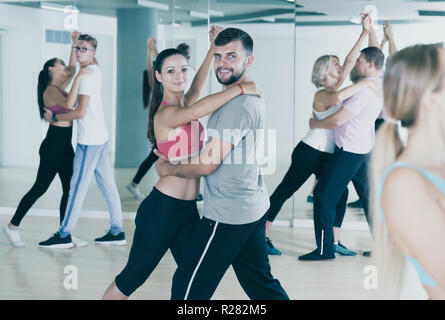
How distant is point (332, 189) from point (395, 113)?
118 inches

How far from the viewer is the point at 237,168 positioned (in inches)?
90.6

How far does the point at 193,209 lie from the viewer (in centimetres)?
247

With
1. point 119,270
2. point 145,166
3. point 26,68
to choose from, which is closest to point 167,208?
point 119,270

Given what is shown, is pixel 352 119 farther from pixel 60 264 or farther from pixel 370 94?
pixel 60 264

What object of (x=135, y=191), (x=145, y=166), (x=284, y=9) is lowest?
(x=135, y=191)

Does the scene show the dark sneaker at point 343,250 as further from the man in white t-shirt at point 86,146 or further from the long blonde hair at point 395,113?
the long blonde hair at point 395,113

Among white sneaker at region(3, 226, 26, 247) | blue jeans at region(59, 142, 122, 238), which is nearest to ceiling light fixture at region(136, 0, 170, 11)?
blue jeans at region(59, 142, 122, 238)

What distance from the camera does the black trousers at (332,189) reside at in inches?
167

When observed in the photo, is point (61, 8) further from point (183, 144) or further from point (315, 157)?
point (183, 144)

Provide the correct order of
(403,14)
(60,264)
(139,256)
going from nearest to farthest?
(139,256), (60,264), (403,14)

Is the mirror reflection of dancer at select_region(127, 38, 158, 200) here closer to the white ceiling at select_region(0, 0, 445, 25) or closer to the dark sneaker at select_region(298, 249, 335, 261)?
the white ceiling at select_region(0, 0, 445, 25)

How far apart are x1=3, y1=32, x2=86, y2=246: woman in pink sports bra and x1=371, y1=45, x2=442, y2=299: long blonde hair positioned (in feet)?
11.5
